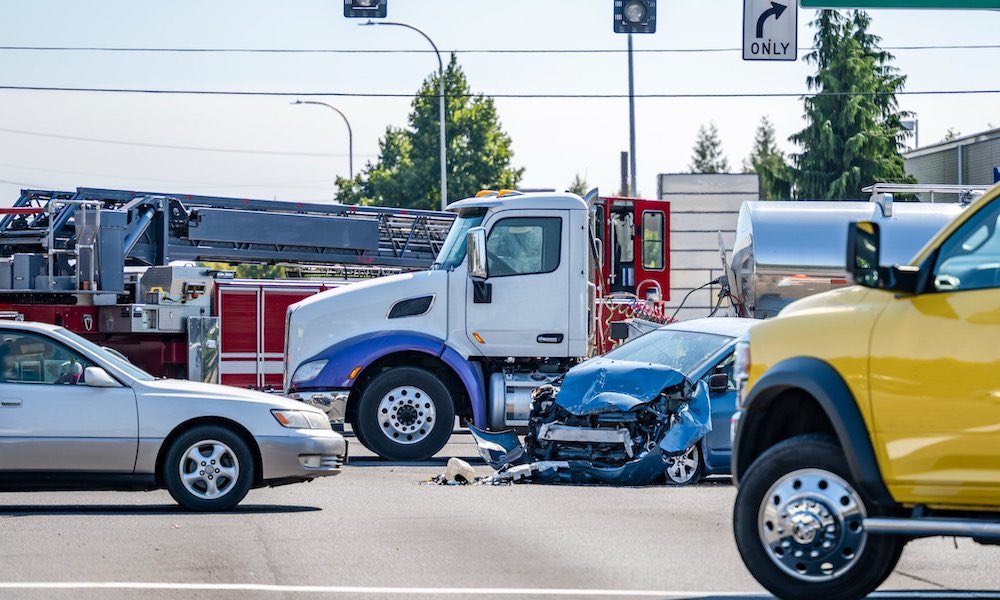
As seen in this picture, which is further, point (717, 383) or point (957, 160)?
point (957, 160)

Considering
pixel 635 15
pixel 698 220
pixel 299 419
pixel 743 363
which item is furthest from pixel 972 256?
pixel 698 220

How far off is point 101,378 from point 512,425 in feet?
19.7

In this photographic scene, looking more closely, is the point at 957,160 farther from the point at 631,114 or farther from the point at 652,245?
the point at 652,245

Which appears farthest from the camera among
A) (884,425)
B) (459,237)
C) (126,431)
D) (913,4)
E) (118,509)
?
(459,237)

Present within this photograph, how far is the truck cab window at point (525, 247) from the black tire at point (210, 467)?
5704 millimetres

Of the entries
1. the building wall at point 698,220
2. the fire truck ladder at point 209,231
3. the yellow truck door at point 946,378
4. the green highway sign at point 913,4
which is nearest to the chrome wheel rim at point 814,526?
the yellow truck door at point 946,378

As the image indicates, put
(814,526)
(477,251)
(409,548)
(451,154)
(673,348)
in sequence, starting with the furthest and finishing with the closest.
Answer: (451,154), (477,251), (673,348), (409,548), (814,526)

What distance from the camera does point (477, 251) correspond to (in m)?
16.4

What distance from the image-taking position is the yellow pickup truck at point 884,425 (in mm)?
6520

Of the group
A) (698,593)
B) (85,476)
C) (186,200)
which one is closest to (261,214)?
(186,200)

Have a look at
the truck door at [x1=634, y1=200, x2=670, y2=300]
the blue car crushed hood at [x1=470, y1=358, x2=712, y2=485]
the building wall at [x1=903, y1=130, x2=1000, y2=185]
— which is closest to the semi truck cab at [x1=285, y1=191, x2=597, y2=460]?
the blue car crushed hood at [x1=470, y1=358, x2=712, y2=485]

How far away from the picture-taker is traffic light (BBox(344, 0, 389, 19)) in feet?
71.3

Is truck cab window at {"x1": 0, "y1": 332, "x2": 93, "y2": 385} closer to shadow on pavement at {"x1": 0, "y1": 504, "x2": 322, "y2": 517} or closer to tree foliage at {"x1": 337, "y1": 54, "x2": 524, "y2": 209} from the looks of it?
shadow on pavement at {"x1": 0, "y1": 504, "x2": 322, "y2": 517}

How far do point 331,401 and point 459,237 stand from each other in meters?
2.37
